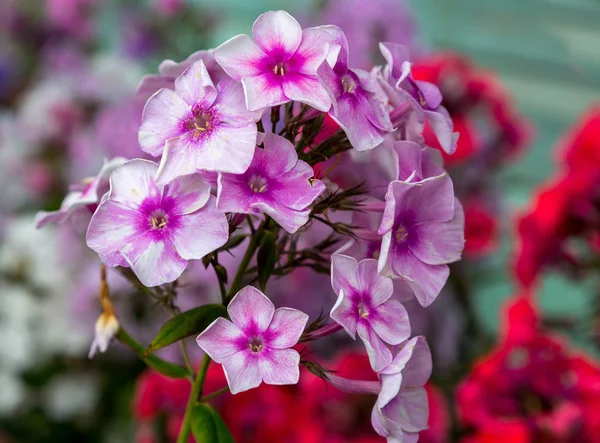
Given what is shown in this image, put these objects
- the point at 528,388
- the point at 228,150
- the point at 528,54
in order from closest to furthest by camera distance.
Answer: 1. the point at 228,150
2. the point at 528,388
3. the point at 528,54

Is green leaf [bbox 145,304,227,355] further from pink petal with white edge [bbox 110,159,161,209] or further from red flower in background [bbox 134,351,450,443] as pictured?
red flower in background [bbox 134,351,450,443]

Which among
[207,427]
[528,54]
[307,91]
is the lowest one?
[528,54]

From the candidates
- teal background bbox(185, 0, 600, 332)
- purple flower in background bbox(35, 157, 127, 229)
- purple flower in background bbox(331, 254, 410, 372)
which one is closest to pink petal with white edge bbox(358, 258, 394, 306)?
purple flower in background bbox(331, 254, 410, 372)

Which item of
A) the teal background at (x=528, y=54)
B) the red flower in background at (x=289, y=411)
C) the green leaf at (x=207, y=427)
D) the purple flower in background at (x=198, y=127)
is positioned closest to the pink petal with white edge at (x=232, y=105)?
the purple flower in background at (x=198, y=127)

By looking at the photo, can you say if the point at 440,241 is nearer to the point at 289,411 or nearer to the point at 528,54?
the point at 289,411

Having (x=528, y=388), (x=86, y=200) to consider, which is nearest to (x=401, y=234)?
(x=86, y=200)

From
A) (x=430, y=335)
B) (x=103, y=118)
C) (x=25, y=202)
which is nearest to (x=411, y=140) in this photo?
(x=430, y=335)

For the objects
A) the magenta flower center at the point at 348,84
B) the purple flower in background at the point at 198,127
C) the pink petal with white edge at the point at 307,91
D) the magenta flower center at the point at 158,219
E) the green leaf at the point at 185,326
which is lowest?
the green leaf at the point at 185,326

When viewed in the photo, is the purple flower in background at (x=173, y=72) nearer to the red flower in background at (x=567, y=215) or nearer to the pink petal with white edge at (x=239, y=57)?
the pink petal with white edge at (x=239, y=57)
